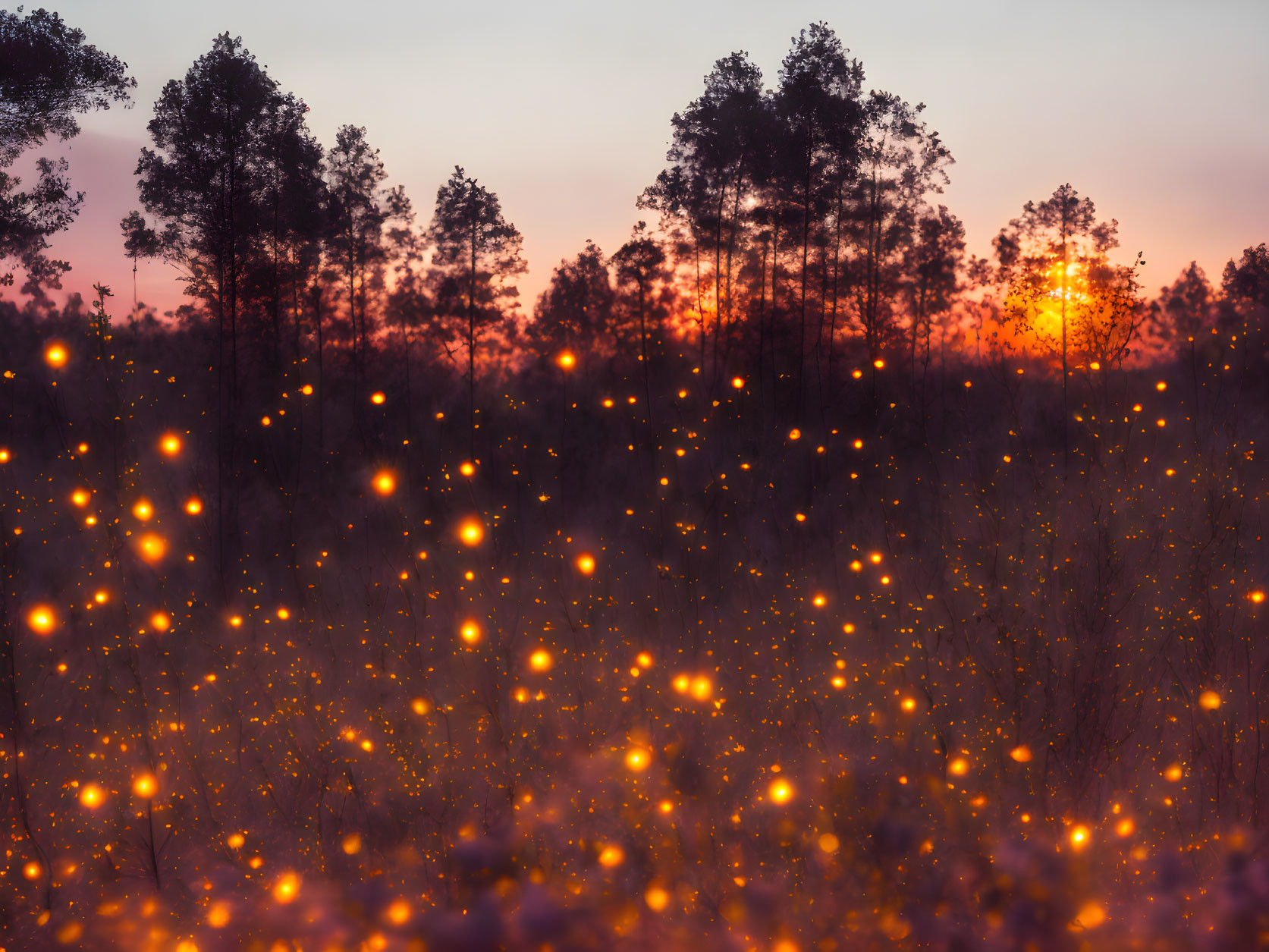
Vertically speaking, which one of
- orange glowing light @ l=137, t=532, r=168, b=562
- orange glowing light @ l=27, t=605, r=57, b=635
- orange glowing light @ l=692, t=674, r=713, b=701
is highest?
orange glowing light @ l=137, t=532, r=168, b=562

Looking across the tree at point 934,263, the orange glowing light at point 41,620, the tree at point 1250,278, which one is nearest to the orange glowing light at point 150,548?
the orange glowing light at point 41,620

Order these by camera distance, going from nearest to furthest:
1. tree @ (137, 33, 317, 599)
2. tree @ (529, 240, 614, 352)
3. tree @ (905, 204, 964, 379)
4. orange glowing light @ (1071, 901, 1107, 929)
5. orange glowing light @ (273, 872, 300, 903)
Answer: orange glowing light @ (1071, 901, 1107, 929)
orange glowing light @ (273, 872, 300, 903)
tree @ (137, 33, 317, 599)
tree @ (529, 240, 614, 352)
tree @ (905, 204, 964, 379)

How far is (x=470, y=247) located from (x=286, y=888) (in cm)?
1056

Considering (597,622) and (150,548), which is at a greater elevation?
(150,548)

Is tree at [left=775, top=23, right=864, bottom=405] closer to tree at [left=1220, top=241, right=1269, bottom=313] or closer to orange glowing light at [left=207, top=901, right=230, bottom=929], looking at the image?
tree at [left=1220, top=241, right=1269, bottom=313]

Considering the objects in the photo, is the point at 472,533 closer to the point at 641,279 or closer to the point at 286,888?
the point at 286,888

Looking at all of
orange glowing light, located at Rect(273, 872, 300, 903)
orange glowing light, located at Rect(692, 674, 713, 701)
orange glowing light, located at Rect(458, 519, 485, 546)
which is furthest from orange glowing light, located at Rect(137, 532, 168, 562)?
orange glowing light, located at Rect(692, 674, 713, 701)

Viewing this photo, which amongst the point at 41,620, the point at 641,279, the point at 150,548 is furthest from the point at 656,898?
the point at 641,279

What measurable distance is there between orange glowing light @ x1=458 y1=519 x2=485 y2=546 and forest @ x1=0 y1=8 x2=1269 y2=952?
7 centimetres

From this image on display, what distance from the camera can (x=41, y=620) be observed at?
594 centimetres

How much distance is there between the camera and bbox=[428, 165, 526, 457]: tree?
42.9 feet

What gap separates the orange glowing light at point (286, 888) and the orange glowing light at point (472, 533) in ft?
10.0

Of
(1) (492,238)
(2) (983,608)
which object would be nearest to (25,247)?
(1) (492,238)

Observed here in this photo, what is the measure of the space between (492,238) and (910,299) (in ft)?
23.8
